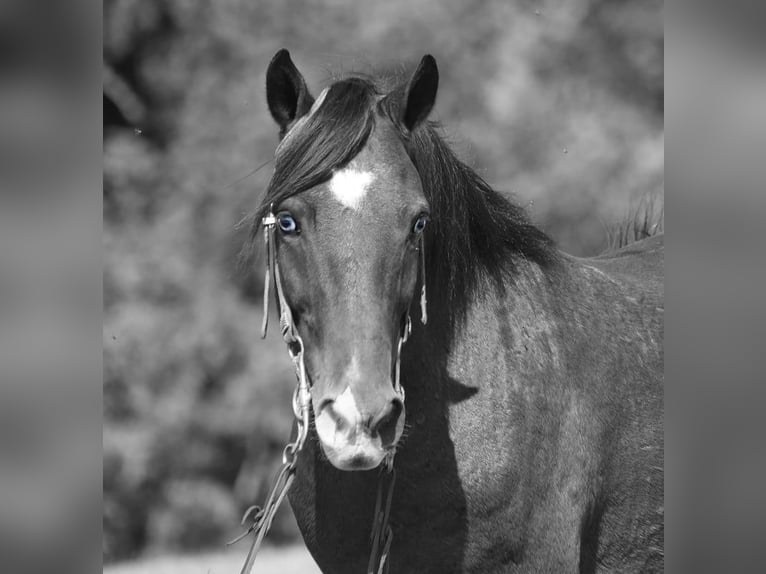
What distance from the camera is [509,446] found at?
109 inches

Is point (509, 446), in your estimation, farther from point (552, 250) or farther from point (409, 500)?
point (552, 250)

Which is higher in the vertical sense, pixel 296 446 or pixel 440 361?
pixel 440 361

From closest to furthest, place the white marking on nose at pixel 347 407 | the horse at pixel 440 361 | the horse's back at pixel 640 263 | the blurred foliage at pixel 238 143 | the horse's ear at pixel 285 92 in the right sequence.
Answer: the white marking on nose at pixel 347 407
the horse at pixel 440 361
the horse's ear at pixel 285 92
the horse's back at pixel 640 263
the blurred foliage at pixel 238 143

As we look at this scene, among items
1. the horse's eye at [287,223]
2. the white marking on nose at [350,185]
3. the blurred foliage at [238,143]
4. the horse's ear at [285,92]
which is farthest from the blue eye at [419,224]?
the blurred foliage at [238,143]

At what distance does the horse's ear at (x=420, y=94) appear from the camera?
2.62m

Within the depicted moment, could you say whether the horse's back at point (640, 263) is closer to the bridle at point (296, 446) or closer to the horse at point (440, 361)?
the horse at point (440, 361)

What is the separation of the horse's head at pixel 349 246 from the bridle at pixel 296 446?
3 centimetres

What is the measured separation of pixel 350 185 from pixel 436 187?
51 cm

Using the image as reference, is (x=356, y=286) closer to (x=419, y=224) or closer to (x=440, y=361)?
(x=419, y=224)

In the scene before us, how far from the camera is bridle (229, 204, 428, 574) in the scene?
2.42 m

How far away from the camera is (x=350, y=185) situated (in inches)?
93.9

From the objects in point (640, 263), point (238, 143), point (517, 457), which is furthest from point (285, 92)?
point (238, 143)
